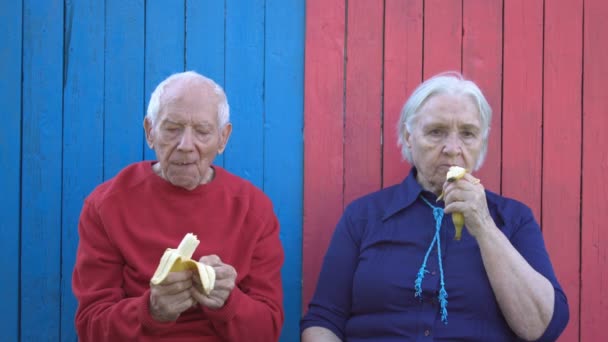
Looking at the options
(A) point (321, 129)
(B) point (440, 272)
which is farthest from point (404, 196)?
(A) point (321, 129)

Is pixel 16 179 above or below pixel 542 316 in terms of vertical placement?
above

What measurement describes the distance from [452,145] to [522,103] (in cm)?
69

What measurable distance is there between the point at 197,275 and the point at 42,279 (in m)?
1.13

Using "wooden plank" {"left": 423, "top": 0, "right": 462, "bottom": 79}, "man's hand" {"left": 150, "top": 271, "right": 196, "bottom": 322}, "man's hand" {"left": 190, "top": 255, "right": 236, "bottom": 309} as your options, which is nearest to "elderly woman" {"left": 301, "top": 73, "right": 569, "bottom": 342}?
"wooden plank" {"left": 423, "top": 0, "right": 462, "bottom": 79}

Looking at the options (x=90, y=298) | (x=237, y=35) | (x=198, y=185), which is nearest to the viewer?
(x=90, y=298)

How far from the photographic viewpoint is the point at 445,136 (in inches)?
111

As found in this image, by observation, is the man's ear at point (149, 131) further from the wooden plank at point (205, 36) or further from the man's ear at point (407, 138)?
the man's ear at point (407, 138)

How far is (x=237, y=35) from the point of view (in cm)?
317

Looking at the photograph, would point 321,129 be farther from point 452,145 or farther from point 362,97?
point 452,145

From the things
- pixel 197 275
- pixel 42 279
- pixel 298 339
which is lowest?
pixel 298 339

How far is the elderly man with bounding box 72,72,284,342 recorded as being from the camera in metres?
2.45

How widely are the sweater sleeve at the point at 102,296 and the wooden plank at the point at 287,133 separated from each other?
2.82 feet

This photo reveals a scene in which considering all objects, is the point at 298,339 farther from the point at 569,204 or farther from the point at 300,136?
the point at 569,204

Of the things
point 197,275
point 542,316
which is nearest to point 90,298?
point 197,275
